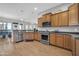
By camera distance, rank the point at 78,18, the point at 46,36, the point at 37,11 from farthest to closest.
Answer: the point at 46,36, the point at 37,11, the point at 78,18

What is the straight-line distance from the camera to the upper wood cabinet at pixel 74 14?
450cm

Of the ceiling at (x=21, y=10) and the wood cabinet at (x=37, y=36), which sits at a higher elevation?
the ceiling at (x=21, y=10)

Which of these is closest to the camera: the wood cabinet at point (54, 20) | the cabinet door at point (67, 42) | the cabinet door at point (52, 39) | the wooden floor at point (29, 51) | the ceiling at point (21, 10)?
the ceiling at point (21, 10)

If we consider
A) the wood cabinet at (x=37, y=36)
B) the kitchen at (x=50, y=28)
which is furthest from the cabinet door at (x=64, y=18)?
the wood cabinet at (x=37, y=36)

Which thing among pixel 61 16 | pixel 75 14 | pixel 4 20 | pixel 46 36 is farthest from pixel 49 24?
pixel 4 20

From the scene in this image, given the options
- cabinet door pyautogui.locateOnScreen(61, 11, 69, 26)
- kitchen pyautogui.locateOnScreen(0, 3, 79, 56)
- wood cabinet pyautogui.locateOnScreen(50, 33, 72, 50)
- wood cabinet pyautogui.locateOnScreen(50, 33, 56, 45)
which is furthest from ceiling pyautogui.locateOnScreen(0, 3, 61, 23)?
wood cabinet pyautogui.locateOnScreen(50, 33, 56, 45)

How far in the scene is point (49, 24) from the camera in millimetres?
6680

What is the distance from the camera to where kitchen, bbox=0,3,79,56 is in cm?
417

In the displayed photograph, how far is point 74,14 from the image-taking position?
4.69 m

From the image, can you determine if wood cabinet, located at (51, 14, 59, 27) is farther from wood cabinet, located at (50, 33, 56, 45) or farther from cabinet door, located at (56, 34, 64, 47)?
cabinet door, located at (56, 34, 64, 47)

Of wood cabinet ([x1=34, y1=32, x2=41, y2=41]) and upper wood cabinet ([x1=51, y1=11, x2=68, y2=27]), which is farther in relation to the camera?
wood cabinet ([x1=34, y1=32, x2=41, y2=41])

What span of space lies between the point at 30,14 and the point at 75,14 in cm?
167

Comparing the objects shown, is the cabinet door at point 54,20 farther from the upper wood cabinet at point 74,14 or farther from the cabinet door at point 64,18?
the upper wood cabinet at point 74,14

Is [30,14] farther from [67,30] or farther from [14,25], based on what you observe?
[67,30]
